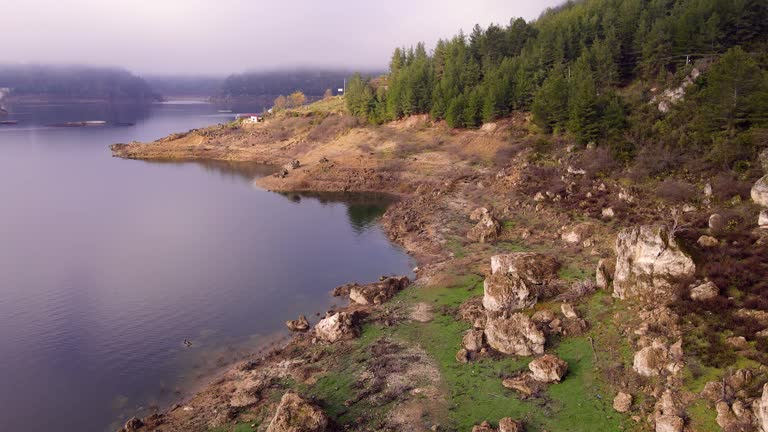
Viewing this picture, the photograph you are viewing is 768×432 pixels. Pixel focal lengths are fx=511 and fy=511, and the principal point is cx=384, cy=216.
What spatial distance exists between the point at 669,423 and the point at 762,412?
335 cm

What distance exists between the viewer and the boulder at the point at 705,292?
28.1 m

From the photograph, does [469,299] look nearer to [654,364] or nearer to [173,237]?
[654,364]

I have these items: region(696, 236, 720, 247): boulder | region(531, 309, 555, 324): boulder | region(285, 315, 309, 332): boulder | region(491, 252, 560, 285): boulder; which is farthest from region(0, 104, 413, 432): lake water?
region(696, 236, 720, 247): boulder

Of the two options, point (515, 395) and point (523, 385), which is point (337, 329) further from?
point (523, 385)

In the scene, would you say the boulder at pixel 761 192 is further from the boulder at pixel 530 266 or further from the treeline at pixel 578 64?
the boulder at pixel 530 266

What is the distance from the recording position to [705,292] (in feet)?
92.7

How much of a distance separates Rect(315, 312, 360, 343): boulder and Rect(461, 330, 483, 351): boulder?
7.29 meters

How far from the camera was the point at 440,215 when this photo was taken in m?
60.9

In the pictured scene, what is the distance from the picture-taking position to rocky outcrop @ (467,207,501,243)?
5109 centimetres

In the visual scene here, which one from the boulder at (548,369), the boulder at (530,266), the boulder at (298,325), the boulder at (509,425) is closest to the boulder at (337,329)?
the boulder at (298,325)

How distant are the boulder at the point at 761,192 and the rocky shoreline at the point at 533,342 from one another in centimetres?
91

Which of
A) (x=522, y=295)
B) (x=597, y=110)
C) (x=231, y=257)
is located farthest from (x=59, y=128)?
(x=522, y=295)

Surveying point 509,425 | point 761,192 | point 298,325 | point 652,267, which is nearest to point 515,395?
point 509,425

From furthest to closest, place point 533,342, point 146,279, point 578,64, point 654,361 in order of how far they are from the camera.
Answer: point 578,64
point 146,279
point 533,342
point 654,361
